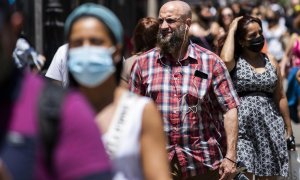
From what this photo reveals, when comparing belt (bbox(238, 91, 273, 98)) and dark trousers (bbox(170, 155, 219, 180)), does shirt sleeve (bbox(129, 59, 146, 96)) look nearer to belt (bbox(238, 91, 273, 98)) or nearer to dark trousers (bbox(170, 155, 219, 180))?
dark trousers (bbox(170, 155, 219, 180))

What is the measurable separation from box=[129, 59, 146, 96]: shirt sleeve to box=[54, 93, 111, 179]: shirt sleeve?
3.75 metres

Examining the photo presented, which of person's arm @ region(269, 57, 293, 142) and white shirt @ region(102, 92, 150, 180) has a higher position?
white shirt @ region(102, 92, 150, 180)

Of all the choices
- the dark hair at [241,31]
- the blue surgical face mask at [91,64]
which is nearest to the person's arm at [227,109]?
the dark hair at [241,31]

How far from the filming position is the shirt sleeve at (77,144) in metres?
2.53

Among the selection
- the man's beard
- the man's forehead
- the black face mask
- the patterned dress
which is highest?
the man's forehead

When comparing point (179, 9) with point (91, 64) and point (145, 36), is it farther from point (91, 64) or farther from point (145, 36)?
point (91, 64)

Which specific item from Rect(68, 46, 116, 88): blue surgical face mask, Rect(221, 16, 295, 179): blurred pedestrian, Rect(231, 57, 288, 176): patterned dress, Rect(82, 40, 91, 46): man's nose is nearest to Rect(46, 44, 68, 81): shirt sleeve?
Rect(221, 16, 295, 179): blurred pedestrian

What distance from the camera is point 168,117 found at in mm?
6234

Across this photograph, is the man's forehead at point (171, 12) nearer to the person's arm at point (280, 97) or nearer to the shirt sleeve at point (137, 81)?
the shirt sleeve at point (137, 81)

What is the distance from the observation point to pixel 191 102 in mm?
6266

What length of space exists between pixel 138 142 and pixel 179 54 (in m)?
2.88

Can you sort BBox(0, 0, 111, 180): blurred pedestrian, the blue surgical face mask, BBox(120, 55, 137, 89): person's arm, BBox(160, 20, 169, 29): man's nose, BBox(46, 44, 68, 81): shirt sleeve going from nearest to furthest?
BBox(0, 0, 111, 180): blurred pedestrian, the blue surgical face mask, BBox(160, 20, 169, 29): man's nose, BBox(46, 44, 68, 81): shirt sleeve, BBox(120, 55, 137, 89): person's arm

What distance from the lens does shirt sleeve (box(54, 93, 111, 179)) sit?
2.53m

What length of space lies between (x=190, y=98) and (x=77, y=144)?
3.75 m
